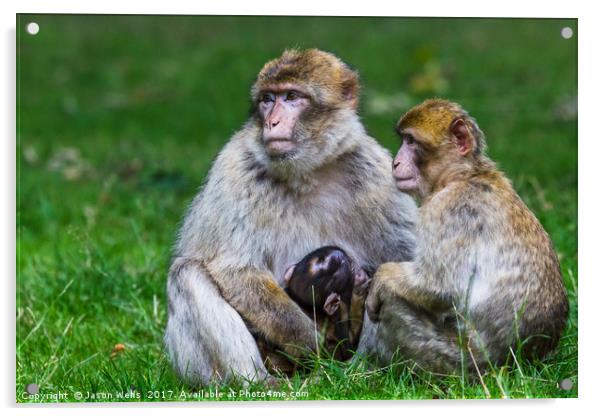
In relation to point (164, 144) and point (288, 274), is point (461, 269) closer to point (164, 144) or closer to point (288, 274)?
point (288, 274)

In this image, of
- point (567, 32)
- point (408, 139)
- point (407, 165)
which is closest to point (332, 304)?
point (407, 165)

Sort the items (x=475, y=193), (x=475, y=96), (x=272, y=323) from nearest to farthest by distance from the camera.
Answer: (x=475, y=193), (x=272, y=323), (x=475, y=96)

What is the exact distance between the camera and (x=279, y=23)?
838 cm

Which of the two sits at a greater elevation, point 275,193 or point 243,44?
point 243,44

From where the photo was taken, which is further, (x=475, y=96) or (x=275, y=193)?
(x=475, y=96)

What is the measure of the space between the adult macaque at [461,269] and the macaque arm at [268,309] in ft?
1.55

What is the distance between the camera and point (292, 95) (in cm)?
685

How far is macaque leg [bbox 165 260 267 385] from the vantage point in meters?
6.91

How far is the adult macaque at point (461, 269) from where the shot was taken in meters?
6.34

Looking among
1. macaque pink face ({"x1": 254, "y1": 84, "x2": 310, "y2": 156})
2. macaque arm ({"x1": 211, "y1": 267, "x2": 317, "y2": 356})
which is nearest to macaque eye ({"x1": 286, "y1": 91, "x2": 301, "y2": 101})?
macaque pink face ({"x1": 254, "y1": 84, "x2": 310, "y2": 156})

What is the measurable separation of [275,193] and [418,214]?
939mm

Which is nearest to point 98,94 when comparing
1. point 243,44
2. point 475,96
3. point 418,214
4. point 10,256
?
point 243,44
